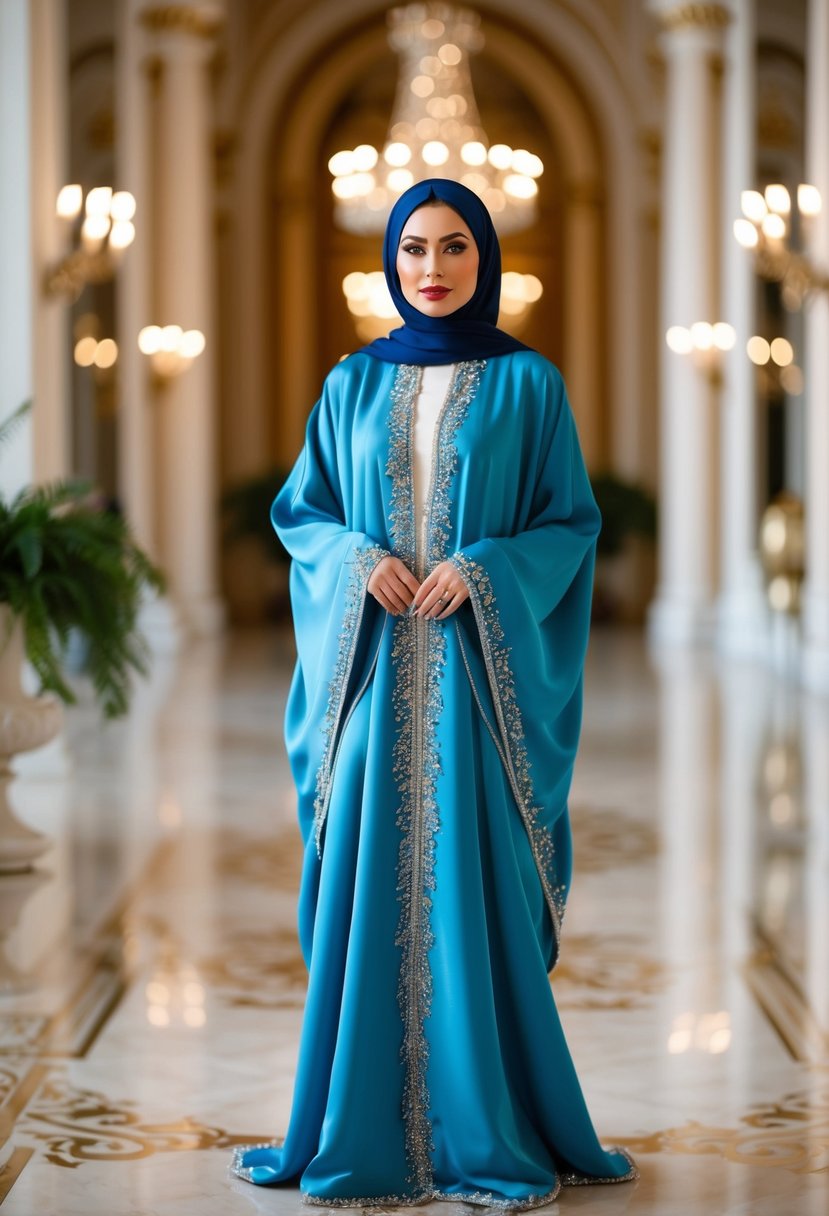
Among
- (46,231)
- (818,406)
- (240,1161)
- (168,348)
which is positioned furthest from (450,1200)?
(168,348)

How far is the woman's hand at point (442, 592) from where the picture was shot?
9.98 ft

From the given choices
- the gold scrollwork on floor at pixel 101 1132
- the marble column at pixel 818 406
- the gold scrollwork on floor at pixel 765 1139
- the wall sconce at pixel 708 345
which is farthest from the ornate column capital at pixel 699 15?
the gold scrollwork on floor at pixel 101 1132

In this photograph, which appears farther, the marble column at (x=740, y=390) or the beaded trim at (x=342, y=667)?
the marble column at (x=740, y=390)

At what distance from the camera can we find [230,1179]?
3.20 meters

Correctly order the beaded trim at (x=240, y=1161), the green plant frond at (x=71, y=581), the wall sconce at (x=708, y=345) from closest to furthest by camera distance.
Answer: the beaded trim at (x=240, y=1161)
the green plant frond at (x=71, y=581)
the wall sconce at (x=708, y=345)

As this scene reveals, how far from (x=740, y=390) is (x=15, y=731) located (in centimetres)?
1072

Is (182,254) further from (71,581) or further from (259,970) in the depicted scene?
(259,970)

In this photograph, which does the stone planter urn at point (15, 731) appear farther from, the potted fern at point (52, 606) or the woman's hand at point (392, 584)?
the woman's hand at point (392, 584)

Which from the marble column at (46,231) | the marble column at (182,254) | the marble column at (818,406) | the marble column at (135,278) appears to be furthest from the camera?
the marble column at (182,254)

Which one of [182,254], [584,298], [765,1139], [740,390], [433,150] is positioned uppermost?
[433,150]

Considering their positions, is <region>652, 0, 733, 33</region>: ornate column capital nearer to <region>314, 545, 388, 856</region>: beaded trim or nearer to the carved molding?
the carved molding

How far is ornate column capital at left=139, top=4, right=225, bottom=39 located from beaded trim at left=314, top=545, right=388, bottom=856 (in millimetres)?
14301

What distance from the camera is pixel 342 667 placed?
3.15 m

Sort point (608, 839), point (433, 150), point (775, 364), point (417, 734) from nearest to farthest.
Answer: point (417, 734), point (608, 839), point (433, 150), point (775, 364)
